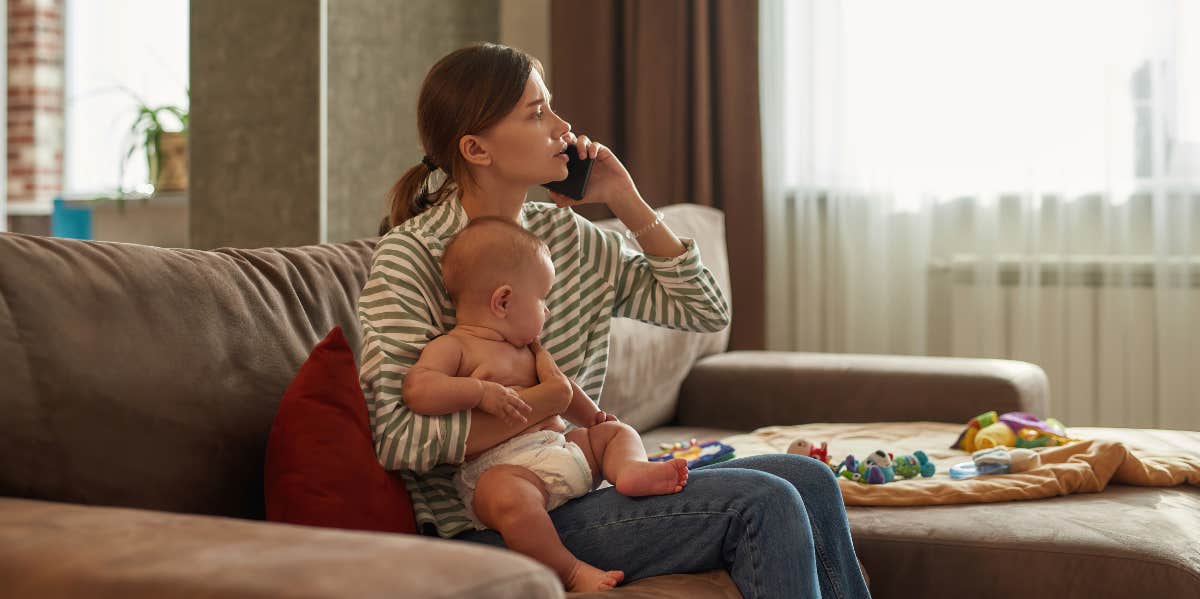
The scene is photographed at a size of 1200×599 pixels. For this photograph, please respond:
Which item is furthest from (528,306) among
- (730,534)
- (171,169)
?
(171,169)

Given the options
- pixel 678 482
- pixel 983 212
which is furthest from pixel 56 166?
pixel 678 482

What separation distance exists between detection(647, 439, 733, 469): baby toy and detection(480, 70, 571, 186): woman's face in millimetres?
599

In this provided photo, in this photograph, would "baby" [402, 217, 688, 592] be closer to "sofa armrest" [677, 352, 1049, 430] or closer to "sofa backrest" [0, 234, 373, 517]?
"sofa backrest" [0, 234, 373, 517]

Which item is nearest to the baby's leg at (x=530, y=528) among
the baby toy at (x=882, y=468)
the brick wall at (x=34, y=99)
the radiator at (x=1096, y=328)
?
the baby toy at (x=882, y=468)

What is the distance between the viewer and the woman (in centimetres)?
135

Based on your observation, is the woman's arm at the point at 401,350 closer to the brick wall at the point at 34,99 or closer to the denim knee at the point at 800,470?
the denim knee at the point at 800,470

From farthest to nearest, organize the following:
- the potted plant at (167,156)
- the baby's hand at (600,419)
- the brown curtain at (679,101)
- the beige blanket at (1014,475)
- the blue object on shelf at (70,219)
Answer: the blue object on shelf at (70,219)
the potted plant at (167,156)
the brown curtain at (679,101)
the beige blanket at (1014,475)
the baby's hand at (600,419)

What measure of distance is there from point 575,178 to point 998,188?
2.20 metres

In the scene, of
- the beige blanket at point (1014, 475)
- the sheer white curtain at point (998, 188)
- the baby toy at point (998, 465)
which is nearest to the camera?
the beige blanket at point (1014, 475)

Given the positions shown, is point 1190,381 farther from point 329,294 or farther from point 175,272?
point 175,272

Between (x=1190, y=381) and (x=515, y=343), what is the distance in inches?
101

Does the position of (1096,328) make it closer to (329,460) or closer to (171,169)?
(329,460)

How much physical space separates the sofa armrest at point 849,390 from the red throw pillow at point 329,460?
4.91 feet

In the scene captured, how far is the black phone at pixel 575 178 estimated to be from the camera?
1654 mm
